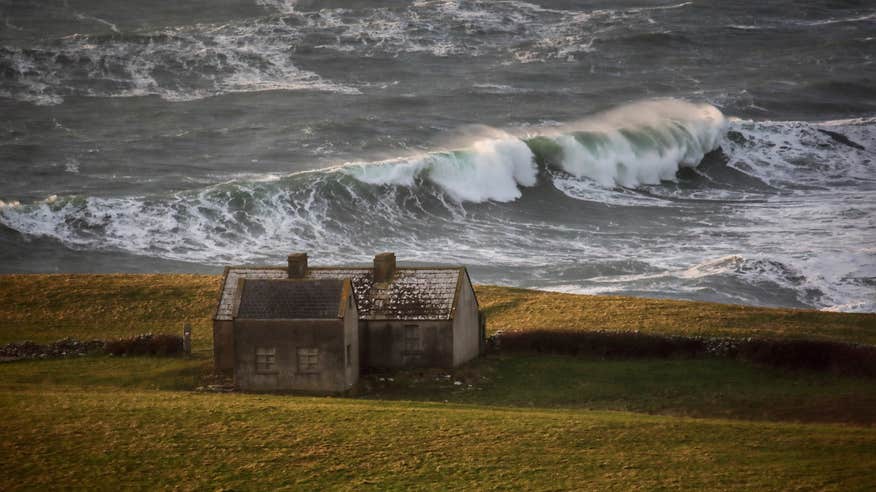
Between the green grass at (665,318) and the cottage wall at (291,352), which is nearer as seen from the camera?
the cottage wall at (291,352)

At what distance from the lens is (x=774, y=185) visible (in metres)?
66.1

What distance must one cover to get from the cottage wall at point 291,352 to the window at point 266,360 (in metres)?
0.07

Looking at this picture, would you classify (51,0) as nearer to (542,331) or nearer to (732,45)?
(732,45)

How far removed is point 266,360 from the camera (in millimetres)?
30094

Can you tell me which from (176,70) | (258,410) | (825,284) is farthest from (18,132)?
(258,410)

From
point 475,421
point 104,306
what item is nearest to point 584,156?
point 104,306

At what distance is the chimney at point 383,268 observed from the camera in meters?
32.8

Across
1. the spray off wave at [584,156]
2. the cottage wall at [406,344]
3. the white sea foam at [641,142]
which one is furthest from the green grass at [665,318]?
the white sea foam at [641,142]

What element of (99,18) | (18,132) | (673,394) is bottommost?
(673,394)

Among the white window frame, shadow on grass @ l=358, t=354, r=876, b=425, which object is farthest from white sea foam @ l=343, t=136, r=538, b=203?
the white window frame

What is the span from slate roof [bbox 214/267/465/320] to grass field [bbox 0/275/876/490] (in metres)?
1.49

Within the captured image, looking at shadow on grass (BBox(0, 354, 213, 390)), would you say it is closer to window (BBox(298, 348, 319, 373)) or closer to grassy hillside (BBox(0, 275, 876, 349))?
grassy hillside (BBox(0, 275, 876, 349))

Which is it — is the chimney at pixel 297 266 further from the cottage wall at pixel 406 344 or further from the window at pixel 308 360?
the window at pixel 308 360

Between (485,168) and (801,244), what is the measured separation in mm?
18494
